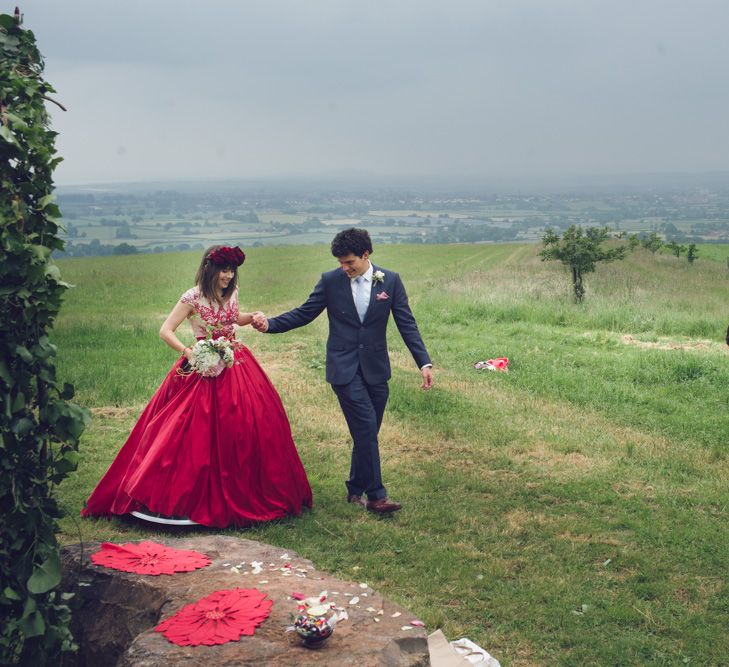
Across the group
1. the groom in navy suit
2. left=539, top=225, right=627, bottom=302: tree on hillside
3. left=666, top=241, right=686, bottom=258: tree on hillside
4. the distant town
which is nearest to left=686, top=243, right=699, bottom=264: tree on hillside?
left=666, top=241, right=686, bottom=258: tree on hillside

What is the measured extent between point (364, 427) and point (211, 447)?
1.48m

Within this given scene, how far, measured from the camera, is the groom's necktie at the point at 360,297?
29.1 feet

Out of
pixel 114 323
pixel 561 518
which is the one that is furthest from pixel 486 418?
pixel 114 323

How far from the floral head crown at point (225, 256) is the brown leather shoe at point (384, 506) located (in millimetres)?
2725

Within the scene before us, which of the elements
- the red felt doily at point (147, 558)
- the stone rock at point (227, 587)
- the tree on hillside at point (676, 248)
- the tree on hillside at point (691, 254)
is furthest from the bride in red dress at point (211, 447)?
the tree on hillside at point (676, 248)

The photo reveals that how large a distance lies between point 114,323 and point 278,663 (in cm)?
1875

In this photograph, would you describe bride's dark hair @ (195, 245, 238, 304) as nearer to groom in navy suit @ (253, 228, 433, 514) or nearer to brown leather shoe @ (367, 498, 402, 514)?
groom in navy suit @ (253, 228, 433, 514)

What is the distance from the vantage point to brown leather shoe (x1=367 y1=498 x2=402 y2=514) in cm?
877

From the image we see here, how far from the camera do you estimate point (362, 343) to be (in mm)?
8805

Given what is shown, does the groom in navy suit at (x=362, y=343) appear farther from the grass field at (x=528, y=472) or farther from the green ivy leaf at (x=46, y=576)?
the green ivy leaf at (x=46, y=576)

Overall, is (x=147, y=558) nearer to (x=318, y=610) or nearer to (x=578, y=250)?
(x=318, y=610)

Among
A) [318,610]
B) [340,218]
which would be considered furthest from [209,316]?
[340,218]

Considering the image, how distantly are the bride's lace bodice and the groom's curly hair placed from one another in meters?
1.25

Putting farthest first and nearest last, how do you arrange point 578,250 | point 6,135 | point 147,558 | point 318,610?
point 578,250 < point 147,558 < point 318,610 < point 6,135
